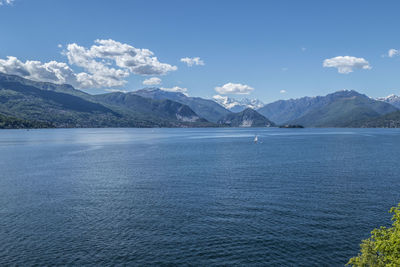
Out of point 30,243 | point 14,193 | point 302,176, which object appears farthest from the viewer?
point 302,176

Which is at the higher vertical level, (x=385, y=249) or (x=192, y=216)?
(x=385, y=249)

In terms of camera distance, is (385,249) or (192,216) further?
(192,216)

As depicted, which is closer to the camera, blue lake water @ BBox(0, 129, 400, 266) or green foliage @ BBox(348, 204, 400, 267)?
green foliage @ BBox(348, 204, 400, 267)

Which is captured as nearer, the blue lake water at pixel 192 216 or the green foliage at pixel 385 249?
the green foliage at pixel 385 249

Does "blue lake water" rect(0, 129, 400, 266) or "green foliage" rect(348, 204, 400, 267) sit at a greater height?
"green foliage" rect(348, 204, 400, 267)

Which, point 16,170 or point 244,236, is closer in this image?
point 244,236

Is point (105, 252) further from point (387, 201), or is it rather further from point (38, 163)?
point (38, 163)

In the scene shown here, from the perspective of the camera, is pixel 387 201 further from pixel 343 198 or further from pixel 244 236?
pixel 244 236

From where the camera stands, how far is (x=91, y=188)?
282ft

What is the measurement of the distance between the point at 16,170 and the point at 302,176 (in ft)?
373

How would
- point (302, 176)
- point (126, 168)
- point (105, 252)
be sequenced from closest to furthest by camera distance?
point (105, 252)
point (302, 176)
point (126, 168)

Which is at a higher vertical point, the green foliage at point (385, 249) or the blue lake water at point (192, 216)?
the green foliage at point (385, 249)

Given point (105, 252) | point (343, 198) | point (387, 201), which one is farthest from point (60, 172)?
point (387, 201)

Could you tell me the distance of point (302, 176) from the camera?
3964 inches
